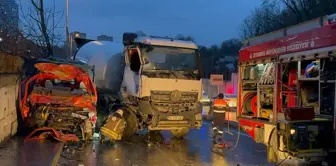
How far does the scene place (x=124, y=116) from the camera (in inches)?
523

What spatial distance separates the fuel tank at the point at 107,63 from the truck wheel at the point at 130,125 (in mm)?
2111

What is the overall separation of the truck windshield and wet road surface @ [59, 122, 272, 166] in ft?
7.56

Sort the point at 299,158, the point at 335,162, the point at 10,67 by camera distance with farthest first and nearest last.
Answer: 1. the point at 10,67
2. the point at 299,158
3. the point at 335,162

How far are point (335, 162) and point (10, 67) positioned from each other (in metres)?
8.47

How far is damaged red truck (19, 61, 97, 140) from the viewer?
1188cm

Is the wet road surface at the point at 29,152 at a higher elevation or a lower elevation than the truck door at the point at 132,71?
lower

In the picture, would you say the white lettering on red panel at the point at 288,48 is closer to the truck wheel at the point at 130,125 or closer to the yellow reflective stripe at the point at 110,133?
the truck wheel at the point at 130,125

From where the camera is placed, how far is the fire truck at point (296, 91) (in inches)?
278

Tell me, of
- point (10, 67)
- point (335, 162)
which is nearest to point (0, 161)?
point (10, 67)

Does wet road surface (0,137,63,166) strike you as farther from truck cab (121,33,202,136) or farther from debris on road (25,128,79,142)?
truck cab (121,33,202,136)

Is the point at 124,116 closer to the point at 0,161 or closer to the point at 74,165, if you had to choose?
the point at 74,165

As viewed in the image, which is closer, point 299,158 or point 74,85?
point 299,158

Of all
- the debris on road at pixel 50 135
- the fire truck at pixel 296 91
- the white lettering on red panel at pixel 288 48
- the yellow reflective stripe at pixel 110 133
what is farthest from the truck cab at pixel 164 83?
the white lettering on red panel at pixel 288 48

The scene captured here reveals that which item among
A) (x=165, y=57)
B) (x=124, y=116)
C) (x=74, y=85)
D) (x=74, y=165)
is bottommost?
(x=74, y=165)
